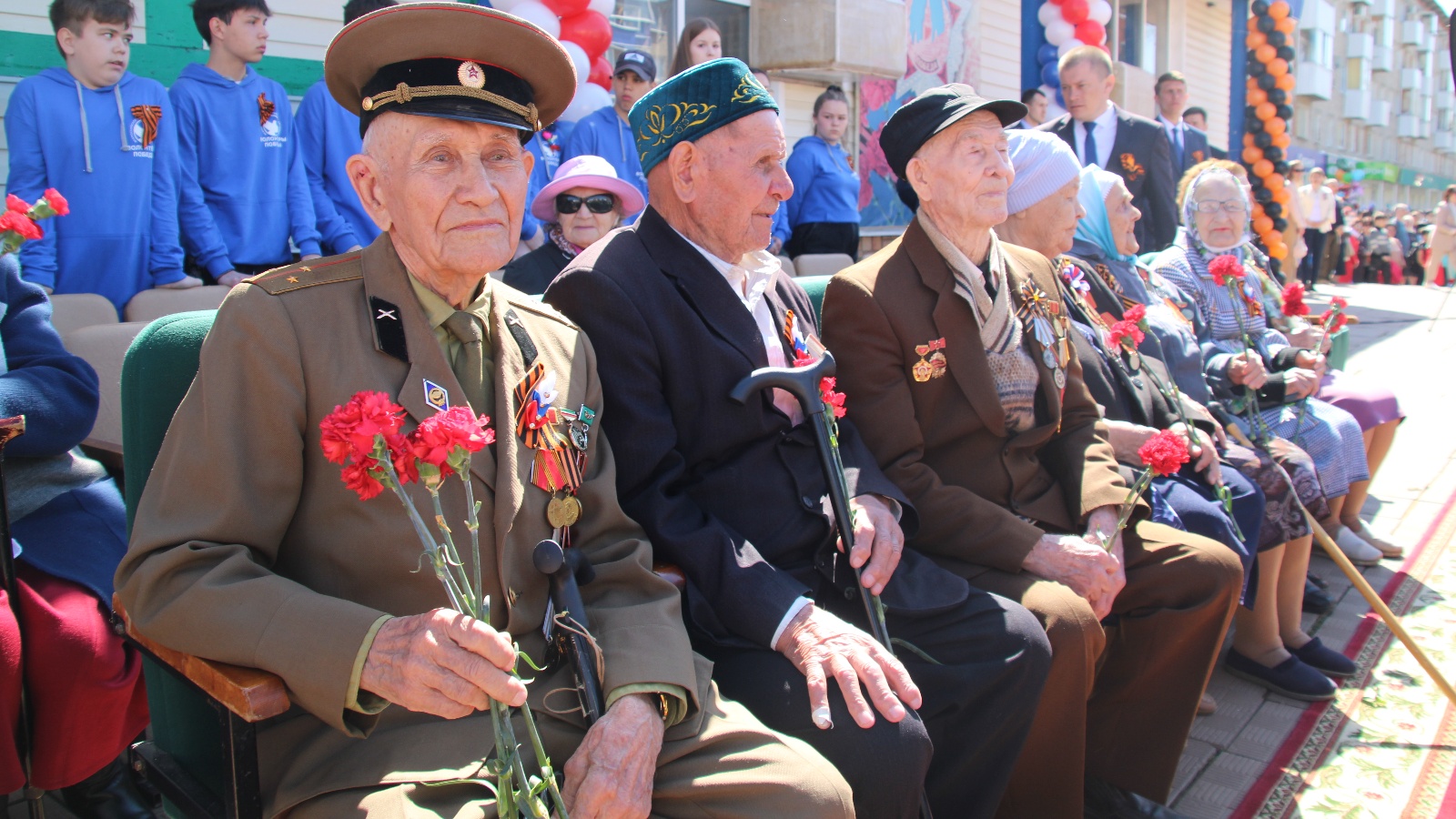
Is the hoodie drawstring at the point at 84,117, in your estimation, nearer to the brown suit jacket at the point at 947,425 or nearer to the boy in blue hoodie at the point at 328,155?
the boy in blue hoodie at the point at 328,155

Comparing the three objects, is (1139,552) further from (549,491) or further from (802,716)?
(549,491)

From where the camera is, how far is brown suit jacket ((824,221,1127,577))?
8.39 ft

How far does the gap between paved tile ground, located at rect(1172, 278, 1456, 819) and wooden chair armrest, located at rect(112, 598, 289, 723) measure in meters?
2.35

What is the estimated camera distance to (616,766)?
5.18 feet

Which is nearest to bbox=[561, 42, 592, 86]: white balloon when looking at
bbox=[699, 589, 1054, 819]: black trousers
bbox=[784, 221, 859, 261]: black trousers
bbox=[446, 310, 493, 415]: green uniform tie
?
bbox=[784, 221, 859, 261]: black trousers

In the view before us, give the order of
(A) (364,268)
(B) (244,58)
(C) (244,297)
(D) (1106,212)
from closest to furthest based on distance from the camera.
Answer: (C) (244,297)
(A) (364,268)
(D) (1106,212)
(B) (244,58)

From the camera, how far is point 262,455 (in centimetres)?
160

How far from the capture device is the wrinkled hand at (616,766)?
155 centimetres

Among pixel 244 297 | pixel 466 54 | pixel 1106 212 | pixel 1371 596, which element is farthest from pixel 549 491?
pixel 1106 212

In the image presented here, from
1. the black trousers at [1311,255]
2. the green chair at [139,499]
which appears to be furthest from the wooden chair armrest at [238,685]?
the black trousers at [1311,255]

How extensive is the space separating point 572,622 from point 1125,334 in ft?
7.19

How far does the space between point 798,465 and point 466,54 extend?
109 cm

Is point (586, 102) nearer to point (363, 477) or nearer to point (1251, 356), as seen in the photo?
point (1251, 356)

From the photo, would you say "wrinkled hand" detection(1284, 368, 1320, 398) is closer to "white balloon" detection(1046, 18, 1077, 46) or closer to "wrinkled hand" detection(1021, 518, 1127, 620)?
"wrinkled hand" detection(1021, 518, 1127, 620)
